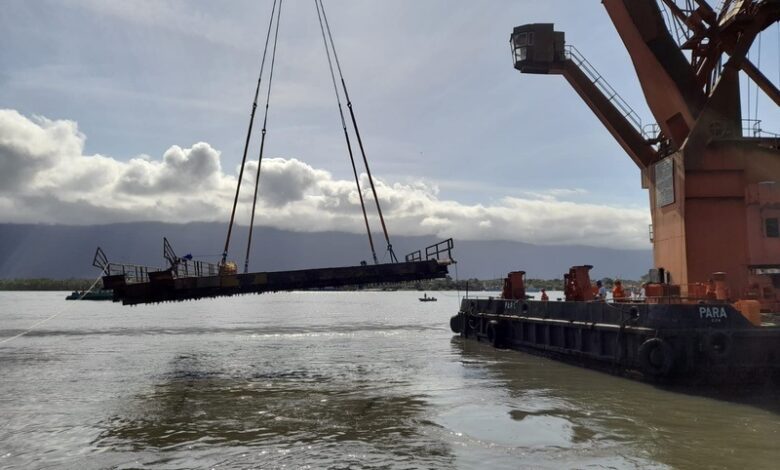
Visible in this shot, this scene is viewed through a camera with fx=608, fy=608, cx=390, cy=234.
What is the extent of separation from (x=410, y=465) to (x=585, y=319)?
14285 millimetres

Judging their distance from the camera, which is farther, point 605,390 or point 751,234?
point 751,234

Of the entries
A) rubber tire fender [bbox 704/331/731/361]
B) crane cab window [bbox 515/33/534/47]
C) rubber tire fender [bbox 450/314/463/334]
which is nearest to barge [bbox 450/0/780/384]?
rubber tire fender [bbox 704/331/731/361]

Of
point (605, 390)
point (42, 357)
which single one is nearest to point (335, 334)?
point (42, 357)

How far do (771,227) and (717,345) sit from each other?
763cm

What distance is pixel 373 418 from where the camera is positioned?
1555 centimetres

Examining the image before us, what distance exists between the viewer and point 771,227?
23.6 metres

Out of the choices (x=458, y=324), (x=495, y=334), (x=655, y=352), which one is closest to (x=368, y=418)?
(x=655, y=352)

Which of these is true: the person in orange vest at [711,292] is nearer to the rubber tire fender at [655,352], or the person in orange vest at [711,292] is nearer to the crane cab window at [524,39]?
the rubber tire fender at [655,352]

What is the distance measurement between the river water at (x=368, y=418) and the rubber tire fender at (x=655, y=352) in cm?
66

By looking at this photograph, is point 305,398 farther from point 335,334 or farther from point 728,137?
point 335,334

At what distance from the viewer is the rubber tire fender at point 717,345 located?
18.7 meters

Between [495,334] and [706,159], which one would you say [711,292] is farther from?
[495,334]

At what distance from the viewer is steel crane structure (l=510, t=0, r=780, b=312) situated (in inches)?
923

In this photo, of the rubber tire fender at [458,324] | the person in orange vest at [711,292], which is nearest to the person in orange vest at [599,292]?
the person in orange vest at [711,292]
